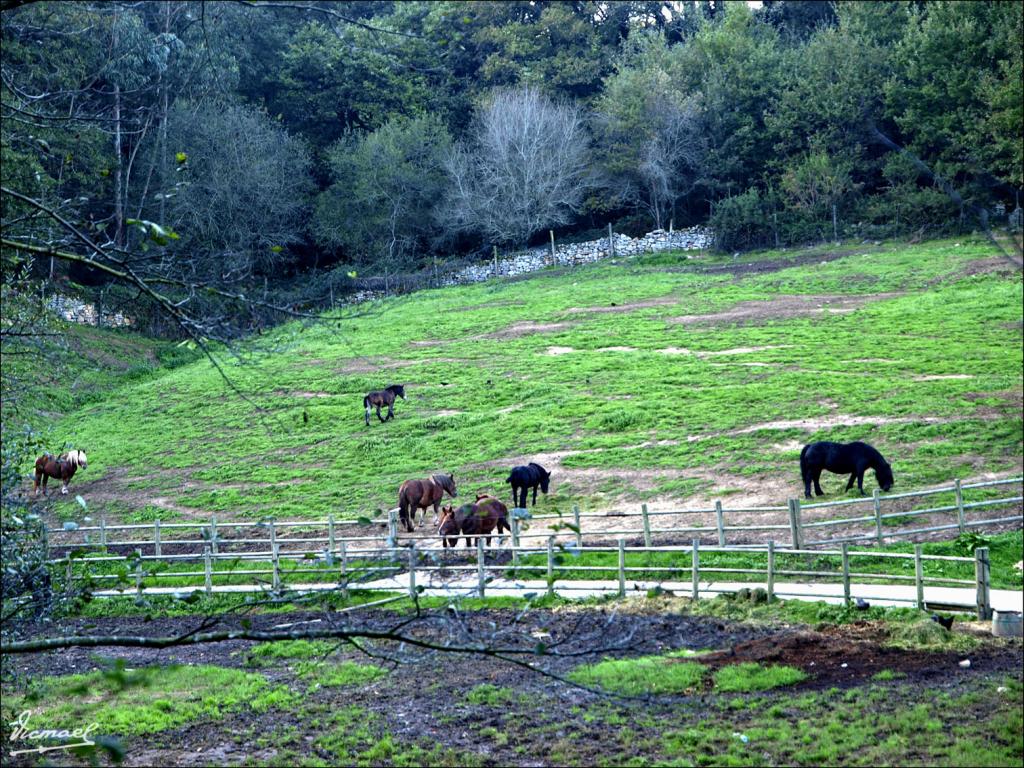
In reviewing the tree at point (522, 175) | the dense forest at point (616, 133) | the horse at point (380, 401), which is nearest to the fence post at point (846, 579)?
the horse at point (380, 401)

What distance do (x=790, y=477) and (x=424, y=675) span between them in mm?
9464

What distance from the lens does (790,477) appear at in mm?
20266

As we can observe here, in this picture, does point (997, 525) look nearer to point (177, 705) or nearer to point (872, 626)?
point (872, 626)

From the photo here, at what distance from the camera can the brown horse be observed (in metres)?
20.4

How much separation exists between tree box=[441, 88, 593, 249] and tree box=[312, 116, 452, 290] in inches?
58.2

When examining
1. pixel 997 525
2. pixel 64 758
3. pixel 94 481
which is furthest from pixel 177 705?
pixel 94 481

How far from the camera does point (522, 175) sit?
2042 inches

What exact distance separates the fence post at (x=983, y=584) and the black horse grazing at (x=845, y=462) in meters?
5.81

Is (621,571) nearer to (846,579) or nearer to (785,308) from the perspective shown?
(846,579)

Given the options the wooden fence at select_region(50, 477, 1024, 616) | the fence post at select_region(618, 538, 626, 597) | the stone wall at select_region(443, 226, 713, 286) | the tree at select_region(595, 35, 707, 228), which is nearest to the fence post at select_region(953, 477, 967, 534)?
the wooden fence at select_region(50, 477, 1024, 616)

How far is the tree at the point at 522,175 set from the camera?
51.3 metres

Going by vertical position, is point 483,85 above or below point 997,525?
above

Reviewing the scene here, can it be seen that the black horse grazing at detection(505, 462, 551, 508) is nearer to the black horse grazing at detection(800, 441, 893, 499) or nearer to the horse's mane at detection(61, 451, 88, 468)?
the black horse grazing at detection(800, 441, 893, 499)

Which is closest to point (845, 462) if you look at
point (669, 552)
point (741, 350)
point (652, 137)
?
point (669, 552)
